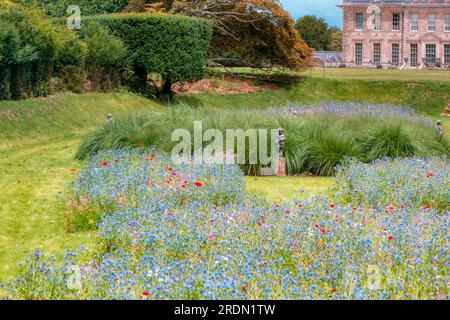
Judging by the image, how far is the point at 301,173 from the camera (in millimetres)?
14398

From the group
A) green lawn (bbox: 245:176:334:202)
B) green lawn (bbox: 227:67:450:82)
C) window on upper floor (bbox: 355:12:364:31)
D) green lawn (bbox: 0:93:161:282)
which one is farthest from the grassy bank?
window on upper floor (bbox: 355:12:364:31)

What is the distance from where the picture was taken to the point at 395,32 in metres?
64.3

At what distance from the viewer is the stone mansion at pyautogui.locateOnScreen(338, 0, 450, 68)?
6338 centimetres

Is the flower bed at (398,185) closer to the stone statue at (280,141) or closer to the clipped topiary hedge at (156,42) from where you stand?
the stone statue at (280,141)

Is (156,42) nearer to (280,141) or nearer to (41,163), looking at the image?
(41,163)

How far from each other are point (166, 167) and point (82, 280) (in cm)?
584

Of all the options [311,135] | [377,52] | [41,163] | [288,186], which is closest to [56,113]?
[41,163]

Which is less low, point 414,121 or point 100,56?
point 100,56

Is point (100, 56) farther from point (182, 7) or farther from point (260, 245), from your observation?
point (260, 245)

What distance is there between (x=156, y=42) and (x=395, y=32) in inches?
Result: 1596

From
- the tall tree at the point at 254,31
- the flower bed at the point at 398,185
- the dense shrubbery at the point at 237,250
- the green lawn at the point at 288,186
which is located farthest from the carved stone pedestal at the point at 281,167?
the tall tree at the point at 254,31

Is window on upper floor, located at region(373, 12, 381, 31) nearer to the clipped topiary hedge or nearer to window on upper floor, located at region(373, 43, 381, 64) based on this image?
window on upper floor, located at region(373, 43, 381, 64)

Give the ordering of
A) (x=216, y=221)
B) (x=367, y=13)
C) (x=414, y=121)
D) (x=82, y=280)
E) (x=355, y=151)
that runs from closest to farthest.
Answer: (x=82, y=280), (x=216, y=221), (x=355, y=151), (x=414, y=121), (x=367, y=13)
